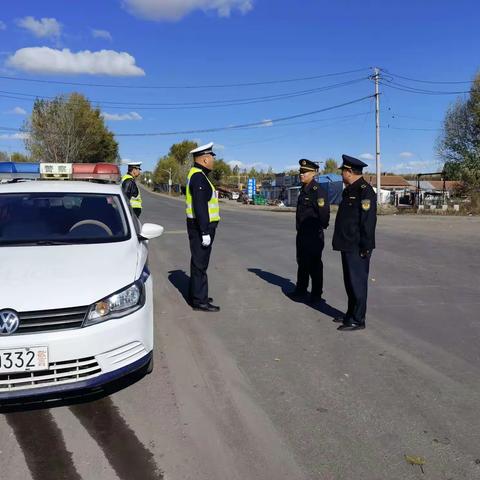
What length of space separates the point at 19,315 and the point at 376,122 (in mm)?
38122

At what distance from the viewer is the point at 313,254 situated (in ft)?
23.3

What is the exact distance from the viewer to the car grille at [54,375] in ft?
11.2

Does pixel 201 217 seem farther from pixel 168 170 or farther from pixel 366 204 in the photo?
pixel 168 170

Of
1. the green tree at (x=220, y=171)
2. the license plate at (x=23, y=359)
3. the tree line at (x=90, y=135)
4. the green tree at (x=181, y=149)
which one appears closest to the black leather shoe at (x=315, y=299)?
the license plate at (x=23, y=359)

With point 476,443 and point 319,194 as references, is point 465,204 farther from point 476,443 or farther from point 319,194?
point 476,443

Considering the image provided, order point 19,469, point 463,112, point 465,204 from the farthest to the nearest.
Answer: point 463,112 → point 465,204 → point 19,469

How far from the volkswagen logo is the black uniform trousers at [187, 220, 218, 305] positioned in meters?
3.22

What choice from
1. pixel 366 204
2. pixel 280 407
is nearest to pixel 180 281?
pixel 366 204

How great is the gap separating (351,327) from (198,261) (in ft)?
6.45

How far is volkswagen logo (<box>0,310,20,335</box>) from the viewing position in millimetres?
3406

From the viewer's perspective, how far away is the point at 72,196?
5395 millimetres

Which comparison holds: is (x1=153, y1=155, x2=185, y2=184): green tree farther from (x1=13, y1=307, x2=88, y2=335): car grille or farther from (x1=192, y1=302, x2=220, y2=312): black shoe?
(x1=13, y1=307, x2=88, y2=335): car grille

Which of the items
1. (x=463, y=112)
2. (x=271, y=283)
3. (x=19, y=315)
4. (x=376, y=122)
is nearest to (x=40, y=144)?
(x=376, y=122)

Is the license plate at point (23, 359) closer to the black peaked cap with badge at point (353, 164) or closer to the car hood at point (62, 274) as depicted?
the car hood at point (62, 274)
